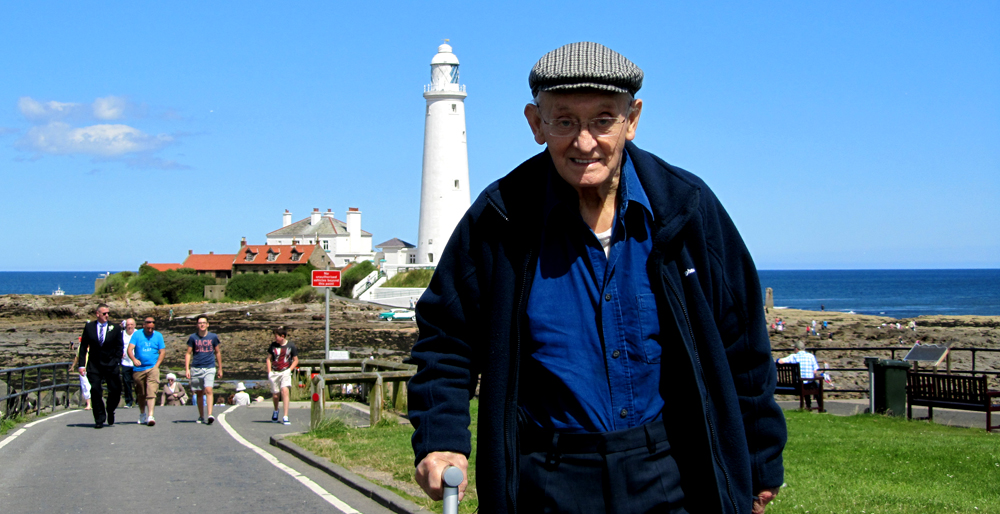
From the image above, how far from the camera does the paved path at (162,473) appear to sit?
8.73m

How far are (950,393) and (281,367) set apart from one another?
1028 centimetres

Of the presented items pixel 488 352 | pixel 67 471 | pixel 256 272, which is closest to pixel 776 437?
pixel 488 352

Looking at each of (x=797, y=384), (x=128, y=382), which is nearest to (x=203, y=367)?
(x=128, y=382)

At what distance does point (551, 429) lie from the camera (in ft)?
9.34

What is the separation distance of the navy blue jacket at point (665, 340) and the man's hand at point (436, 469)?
36mm

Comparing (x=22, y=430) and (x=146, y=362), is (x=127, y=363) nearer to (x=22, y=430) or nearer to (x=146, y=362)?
(x=146, y=362)

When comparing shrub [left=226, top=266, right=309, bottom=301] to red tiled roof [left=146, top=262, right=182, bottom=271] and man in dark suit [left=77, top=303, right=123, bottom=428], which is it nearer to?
red tiled roof [left=146, top=262, right=182, bottom=271]

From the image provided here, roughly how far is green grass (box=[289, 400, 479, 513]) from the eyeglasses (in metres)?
5.04

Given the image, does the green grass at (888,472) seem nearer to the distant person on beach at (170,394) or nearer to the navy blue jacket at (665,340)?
the navy blue jacket at (665,340)

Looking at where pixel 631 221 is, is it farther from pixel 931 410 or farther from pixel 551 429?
pixel 931 410

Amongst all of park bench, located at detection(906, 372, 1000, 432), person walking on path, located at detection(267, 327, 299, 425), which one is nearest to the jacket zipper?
park bench, located at detection(906, 372, 1000, 432)

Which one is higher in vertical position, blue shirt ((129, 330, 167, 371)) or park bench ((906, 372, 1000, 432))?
blue shirt ((129, 330, 167, 371))

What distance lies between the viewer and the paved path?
8.73m

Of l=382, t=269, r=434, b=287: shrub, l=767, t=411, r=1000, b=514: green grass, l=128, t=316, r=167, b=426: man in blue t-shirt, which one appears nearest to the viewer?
l=767, t=411, r=1000, b=514: green grass
